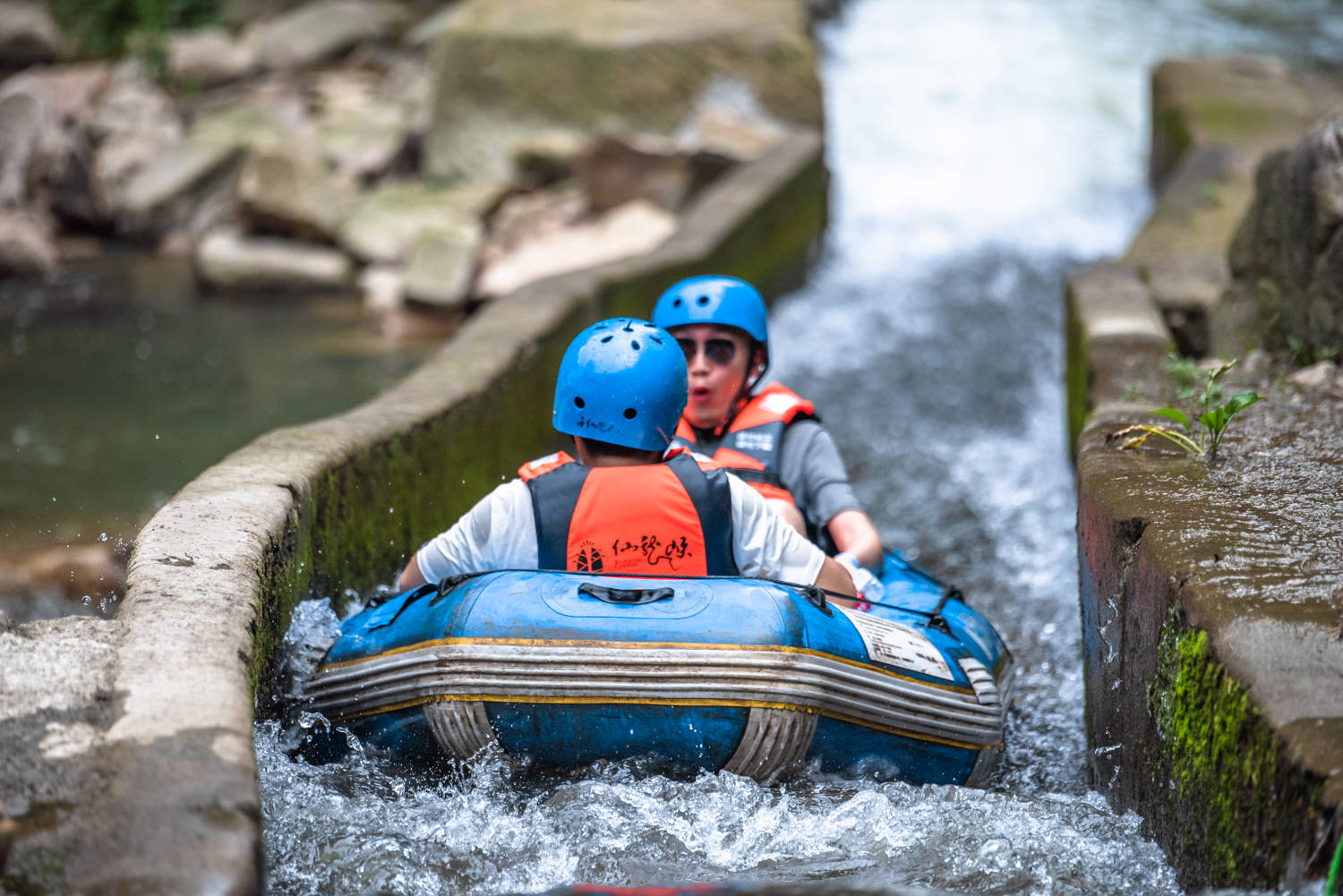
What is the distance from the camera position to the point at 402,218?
10.5 m

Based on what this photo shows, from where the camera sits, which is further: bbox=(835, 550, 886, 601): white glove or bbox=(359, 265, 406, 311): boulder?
bbox=(359, 265, 406, 311): boulder

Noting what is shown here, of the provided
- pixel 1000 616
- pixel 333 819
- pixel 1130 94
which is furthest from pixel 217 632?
pixel 1130 94

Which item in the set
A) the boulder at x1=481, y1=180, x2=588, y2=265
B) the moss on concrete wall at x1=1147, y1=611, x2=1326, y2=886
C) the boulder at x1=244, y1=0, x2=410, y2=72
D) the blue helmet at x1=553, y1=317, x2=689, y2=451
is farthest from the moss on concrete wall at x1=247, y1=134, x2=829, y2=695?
the boulder at x1=244, y1=0, x2=410, y2=72

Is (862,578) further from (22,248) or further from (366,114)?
(366,114)

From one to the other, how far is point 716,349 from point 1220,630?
2.12 metres

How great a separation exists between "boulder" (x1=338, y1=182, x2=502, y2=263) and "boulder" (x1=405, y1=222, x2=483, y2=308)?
0.87 feet

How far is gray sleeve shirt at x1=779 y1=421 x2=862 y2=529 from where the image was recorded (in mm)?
3922

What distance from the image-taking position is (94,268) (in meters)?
10.7

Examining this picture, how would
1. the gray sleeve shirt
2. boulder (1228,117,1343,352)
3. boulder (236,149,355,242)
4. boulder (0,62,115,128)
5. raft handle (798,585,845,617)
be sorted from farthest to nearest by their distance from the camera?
boulder (0,62,115,128) → boulder (236,149,355,242) → boulder (1228,117,1343,352) → the gray sleeve shirt → raft handle (798,585,845,617)

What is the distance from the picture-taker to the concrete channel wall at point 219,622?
2.02 m

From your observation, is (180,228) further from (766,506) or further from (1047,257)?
(766,506)

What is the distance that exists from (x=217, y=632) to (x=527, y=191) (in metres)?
8.39

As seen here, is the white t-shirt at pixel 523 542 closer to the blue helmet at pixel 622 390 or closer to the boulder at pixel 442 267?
the blue helmet at pixel 622 390

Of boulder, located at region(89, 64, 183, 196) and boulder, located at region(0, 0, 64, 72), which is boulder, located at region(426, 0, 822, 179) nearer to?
boulder, located at region(89, 64, 183, 196)
